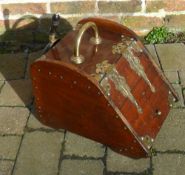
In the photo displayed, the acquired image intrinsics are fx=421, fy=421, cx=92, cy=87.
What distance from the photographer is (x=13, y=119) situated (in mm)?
2969

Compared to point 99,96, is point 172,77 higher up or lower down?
lower down

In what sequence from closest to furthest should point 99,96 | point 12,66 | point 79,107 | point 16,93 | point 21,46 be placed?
point 99,96, point 79,107, point 16,93, point 12,66, point 21,46

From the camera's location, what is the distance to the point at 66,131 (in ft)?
9.41

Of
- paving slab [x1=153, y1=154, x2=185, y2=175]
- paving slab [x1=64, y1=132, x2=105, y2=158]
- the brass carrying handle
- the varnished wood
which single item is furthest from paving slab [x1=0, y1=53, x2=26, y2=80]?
paving slab [x1=153, y1=154, x2=185, y2=175]

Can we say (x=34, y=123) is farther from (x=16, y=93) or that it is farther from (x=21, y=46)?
(x=21, y=46)

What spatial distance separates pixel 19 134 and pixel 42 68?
0.57 meters

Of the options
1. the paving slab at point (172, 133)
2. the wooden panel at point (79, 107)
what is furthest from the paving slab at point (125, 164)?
the paving slab at point (172, 133)

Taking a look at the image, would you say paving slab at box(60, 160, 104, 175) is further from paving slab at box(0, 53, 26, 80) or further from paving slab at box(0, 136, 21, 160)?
paving slab at box(0, 53, 26, 80)

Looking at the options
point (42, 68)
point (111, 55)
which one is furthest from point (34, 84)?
point (111, 55)

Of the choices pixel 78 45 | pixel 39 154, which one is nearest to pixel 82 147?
pixel 39 154

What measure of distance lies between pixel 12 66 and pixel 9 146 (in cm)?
88

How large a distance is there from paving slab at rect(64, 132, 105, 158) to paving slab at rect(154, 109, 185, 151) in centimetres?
37

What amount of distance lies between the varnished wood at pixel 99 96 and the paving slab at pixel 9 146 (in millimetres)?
262

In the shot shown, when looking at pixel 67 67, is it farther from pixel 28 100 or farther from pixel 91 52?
pixel 28 100
